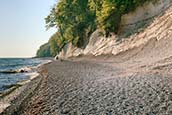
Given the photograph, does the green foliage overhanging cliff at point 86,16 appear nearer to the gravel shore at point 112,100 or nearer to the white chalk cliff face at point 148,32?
the white chalk cliff face at point 148,32

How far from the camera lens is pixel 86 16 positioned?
255ft

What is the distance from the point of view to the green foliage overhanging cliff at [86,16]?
4791cm

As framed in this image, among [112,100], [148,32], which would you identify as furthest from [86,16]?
[112,100]

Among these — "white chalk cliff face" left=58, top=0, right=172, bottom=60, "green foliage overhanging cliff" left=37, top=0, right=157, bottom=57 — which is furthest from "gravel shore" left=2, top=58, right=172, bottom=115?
"green foliage overhanging cliff" left=37, top=0, right=157, bottom=57

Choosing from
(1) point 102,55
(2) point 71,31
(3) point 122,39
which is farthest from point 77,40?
(3) point 122,39

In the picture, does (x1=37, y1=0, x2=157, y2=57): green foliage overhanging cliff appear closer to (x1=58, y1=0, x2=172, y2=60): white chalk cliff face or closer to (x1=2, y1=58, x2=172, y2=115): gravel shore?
(x1=58, y1=0, x2=172, y2=60): white chalk cliff face

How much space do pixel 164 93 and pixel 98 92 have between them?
3.66 m

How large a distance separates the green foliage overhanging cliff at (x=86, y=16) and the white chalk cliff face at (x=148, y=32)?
1.28 m

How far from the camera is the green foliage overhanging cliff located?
47906mm

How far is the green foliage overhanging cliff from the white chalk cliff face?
4.20 feet

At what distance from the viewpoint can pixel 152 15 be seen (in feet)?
139

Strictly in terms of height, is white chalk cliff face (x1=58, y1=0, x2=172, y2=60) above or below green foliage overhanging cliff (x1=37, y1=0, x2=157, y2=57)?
below

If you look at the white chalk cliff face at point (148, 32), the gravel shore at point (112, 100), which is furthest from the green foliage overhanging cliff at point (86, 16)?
the gravel shore at point (112, 100)

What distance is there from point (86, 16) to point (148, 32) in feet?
133
